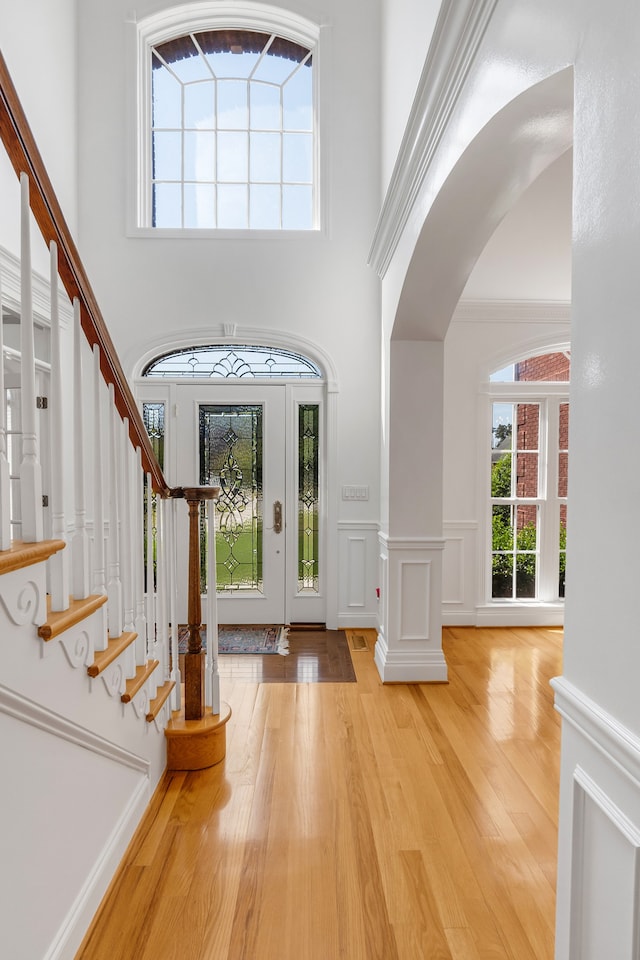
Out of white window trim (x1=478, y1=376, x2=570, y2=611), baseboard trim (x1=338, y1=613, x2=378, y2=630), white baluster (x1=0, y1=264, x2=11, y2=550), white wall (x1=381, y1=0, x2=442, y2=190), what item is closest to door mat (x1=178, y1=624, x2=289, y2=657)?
baseboard trim (x1=338, y1=613, x2=378, y2=630)

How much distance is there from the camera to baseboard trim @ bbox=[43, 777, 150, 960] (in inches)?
62.3

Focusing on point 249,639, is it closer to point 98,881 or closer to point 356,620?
point 356,620

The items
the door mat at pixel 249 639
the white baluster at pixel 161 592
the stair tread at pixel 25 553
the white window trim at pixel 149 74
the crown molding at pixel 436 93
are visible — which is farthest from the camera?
the white window trim at pixel 149 74

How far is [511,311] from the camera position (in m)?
5.19

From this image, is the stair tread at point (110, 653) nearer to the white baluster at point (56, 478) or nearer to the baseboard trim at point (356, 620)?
the white baluster at point (56, 478)

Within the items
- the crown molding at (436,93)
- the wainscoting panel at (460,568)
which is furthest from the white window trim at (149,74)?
the wainscoting panel at (460,568)

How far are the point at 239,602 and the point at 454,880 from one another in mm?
3427

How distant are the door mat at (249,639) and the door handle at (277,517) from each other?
33.0 inches

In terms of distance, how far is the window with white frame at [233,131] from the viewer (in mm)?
5195

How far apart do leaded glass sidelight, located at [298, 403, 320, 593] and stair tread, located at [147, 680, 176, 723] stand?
252 cm

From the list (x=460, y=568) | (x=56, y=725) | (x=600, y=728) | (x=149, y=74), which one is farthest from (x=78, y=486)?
(x=149, y=74)

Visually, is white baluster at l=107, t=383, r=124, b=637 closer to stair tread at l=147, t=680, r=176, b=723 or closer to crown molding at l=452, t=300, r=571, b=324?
stair tread at l=147, t=680, r=176, b=723

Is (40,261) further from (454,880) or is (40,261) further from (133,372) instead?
(454,880)

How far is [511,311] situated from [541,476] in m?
1.46
